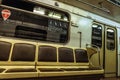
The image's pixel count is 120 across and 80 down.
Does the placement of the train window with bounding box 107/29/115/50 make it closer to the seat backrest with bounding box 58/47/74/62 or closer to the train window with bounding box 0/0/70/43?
the train window with bounding box 0/0/70/43

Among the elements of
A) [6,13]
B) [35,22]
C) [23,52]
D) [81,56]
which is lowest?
[81,56]

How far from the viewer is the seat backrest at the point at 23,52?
3009mm

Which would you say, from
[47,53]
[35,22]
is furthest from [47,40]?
[35,22]

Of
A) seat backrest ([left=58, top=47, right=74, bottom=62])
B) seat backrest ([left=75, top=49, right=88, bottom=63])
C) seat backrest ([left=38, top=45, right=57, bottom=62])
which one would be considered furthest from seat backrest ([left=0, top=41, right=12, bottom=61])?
seat backrest ([left=75, top=49, right=88, bottom=63])

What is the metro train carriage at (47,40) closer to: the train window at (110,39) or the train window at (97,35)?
the train window at (97,35)

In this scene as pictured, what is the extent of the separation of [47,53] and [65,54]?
1.51 feet

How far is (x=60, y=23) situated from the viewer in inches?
154

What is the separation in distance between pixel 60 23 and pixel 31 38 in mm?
851

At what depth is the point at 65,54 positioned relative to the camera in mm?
3686

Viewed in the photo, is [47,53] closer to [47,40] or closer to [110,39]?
[47,40]

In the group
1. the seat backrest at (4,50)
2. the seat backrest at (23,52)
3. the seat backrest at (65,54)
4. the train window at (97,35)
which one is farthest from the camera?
the train window at (97,35)

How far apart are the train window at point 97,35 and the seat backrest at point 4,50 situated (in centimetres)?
270

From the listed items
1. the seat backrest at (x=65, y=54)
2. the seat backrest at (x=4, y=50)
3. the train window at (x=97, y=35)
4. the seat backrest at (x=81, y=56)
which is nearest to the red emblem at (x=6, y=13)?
the seat backrest at (x=4, y=50)

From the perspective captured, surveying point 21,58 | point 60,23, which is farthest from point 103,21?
point 21,58
